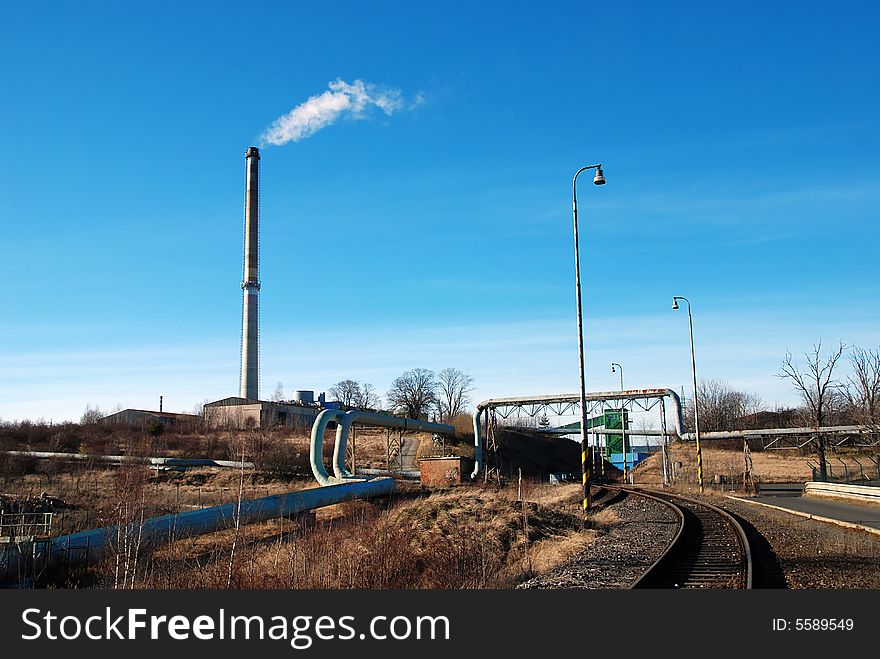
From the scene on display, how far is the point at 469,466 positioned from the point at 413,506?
21.0 meters

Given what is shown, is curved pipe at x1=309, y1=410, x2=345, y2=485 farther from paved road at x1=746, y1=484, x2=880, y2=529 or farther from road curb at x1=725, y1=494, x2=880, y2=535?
paved road at x1=746, y1=484, x2=880, y2=529

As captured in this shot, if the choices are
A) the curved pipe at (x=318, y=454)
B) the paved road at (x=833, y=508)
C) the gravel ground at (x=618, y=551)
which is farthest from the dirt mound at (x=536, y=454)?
the gravel ground at (x=618, y=551)

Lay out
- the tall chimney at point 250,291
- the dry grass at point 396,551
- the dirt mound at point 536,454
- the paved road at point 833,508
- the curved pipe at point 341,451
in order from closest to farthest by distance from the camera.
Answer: the dry grass at point 396,551 → the paved road at point 833,508 → the curved pipe at point 341,451 → the dirt mound at point 536,454 → the tall chimney at point 250,291

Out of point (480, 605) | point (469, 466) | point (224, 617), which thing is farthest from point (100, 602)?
point (469, 466)

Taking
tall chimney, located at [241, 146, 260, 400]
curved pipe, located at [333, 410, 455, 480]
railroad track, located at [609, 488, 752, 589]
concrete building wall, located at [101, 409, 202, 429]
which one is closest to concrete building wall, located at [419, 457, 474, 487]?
curved pipe, located at [333, 410, 455, 480]

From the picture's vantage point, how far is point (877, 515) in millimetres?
20922

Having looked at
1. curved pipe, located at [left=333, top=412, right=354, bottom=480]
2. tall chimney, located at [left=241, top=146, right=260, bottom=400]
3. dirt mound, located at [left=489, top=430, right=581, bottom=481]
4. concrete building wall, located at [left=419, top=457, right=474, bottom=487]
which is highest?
tall chimney, located at [left=241, top=146, right=260, bottom=400]

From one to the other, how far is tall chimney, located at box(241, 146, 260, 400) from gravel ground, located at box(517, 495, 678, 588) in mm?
51876

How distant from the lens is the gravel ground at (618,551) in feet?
36.2

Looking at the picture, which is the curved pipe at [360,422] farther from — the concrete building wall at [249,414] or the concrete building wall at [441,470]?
the concrete building wall at [249,414]

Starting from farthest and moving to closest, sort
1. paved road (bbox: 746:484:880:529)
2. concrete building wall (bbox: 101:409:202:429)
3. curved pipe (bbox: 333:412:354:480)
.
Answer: concrete building wall (bbox: 101:409:202:429), curved pipe (bbox: 333:412:354:480), paved road (bbox: 746:484:880:529)

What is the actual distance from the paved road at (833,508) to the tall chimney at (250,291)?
2050 inches

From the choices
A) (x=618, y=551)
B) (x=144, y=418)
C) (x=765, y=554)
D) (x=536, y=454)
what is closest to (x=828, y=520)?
(x=765, y=554)

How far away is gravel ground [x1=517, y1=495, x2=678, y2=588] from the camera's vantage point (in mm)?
11031
